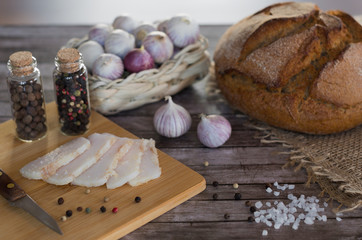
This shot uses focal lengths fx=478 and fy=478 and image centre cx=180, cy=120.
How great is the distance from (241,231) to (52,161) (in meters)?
0.79

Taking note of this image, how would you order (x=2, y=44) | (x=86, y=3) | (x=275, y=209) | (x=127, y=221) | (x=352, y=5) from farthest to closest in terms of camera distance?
(x=86, y=3) → (x=352, y=5) → (x=2, y=44) → (x=275, y=209) → (x=127, y=221)

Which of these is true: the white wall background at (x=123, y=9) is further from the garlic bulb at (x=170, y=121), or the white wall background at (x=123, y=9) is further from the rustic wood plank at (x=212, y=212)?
the rustic wood plank at (x=212, y=212)

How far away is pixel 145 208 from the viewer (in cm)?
178

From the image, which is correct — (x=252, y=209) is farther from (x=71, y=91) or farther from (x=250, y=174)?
(x=71, y=91)

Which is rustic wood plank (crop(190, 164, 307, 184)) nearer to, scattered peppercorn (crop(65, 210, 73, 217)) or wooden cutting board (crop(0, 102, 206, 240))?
wooden cutting board (crop(0, 102, 206, 240))

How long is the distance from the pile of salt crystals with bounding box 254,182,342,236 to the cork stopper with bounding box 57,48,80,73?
0.96 meters

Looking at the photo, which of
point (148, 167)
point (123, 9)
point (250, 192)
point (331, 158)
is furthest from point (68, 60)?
point (123, 9)

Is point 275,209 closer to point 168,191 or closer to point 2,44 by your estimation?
point 168,191

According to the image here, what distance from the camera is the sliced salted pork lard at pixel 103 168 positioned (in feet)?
6.11

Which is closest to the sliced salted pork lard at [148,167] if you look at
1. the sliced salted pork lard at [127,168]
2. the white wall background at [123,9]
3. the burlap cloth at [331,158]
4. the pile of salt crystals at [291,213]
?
the sliced salted pork lard at [127,168]

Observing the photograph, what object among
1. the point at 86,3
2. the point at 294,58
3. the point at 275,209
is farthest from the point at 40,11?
the point at 275,209

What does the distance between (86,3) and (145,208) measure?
4208 millimetres

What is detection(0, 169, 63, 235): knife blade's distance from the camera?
1.67m

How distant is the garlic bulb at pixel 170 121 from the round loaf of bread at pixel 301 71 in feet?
1.04
